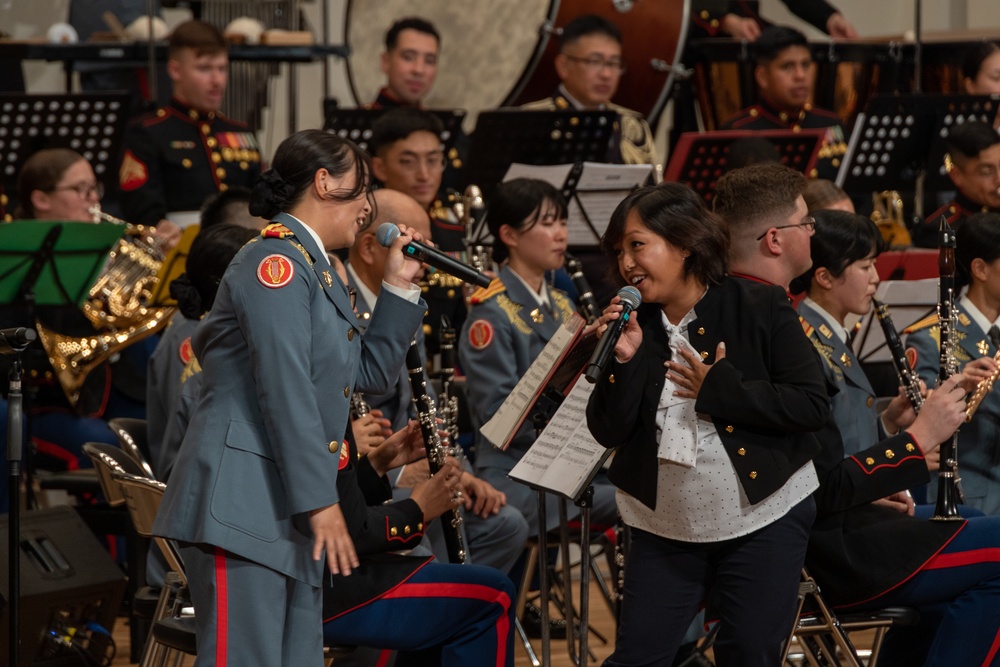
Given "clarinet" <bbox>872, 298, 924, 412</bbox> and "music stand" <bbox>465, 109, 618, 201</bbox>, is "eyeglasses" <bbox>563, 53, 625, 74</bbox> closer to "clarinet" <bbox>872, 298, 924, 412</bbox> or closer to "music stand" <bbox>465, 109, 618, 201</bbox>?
"music stand" <bbox>465, 109, 618, 201</bbox>

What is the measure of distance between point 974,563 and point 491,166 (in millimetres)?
2887

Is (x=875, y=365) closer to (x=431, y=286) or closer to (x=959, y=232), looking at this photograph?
(x=959, y=232)

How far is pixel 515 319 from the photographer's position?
422cm

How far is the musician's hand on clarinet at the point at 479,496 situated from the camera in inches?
150

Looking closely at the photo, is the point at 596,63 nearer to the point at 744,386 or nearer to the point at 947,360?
the point at 947,360

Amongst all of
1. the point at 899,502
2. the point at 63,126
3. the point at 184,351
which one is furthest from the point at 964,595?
the point at 63,126

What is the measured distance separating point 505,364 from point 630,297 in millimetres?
1564

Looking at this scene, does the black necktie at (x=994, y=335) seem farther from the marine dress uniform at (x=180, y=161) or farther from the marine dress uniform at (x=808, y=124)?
the marine dress uniform at (x=180, y=161)

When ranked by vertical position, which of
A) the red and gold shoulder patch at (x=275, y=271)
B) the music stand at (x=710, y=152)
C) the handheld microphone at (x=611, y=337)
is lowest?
the music stand at (x=710, y=152)

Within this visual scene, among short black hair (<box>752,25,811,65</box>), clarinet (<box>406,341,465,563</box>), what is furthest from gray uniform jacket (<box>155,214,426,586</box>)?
short black hair (<box>752,25,811,65</box>)

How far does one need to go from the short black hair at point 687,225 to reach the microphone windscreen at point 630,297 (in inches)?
7.8

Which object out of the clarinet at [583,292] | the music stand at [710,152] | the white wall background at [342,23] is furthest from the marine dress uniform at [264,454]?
the white wall background at [342,23]

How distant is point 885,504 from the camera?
327cm

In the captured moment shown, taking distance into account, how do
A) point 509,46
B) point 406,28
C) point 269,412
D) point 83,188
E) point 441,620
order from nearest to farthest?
point 269,412
point 441,620
point 83,188
point 406,28
point 509,46
